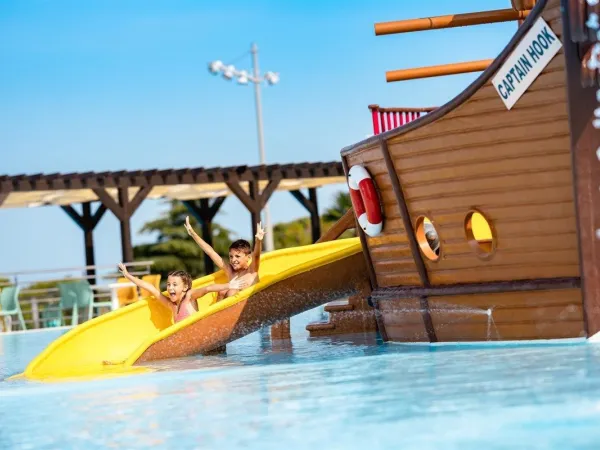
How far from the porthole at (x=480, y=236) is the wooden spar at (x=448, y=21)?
49.7 inches

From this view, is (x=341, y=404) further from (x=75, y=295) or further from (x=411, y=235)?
(x=75, y=295)

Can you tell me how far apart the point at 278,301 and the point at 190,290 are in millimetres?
1015

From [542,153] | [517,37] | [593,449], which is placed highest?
A: [517,37]

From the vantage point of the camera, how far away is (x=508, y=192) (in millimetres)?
5844

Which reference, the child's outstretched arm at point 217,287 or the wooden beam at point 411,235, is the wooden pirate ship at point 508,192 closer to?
the wooden beam at point 411,235

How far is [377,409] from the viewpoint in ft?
13.5

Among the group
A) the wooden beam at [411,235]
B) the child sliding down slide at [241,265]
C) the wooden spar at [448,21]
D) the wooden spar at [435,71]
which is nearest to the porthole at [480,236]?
the wooden beam at [411,235]

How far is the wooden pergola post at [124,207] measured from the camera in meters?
18.4

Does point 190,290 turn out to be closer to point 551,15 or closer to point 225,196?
point 551,15

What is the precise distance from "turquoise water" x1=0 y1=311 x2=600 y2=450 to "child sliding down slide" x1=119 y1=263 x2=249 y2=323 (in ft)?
5.30

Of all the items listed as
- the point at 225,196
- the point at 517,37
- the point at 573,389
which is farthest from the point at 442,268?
the point at 225,196

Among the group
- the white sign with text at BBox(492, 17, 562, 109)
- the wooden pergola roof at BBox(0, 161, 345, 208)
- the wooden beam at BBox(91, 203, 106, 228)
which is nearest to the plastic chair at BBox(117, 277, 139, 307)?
the wooden pergola roof at BBox(0, 161, 345, 208)

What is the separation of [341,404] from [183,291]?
4070 millimetres

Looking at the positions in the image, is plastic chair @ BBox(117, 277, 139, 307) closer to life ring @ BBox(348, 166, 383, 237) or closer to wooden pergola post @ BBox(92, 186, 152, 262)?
wooden pergola post @ BBox(92, 186, 152, 262)
